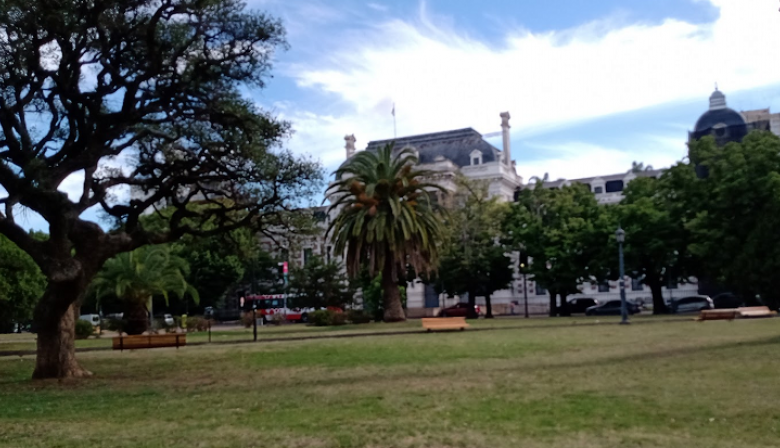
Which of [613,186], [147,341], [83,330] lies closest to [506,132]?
[613,186]

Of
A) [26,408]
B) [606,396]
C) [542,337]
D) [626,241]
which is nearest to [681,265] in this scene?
[626,241]

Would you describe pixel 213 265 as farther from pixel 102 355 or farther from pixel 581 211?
pixel 102 355

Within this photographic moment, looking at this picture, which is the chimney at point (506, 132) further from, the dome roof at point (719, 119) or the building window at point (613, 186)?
the dome roof at point (719, 119)

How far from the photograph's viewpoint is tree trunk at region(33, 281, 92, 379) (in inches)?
627

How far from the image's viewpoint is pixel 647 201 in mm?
47094

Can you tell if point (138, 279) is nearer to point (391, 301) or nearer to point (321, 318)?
point (321, 318)

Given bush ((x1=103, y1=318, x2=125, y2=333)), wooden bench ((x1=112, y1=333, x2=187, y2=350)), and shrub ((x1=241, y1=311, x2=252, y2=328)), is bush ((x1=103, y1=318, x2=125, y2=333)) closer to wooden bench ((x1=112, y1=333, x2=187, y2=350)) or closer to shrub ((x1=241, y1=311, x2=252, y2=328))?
shrub ((x1=241, y1=311, x2=252, y2=328))

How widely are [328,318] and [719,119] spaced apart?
154 feet

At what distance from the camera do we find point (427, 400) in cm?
1115

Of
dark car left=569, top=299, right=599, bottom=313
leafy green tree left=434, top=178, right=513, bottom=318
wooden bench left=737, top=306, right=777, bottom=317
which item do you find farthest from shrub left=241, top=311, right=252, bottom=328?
wooden bench left=737, top=306, right=777, bottom=317

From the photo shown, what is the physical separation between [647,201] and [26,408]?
4198cm

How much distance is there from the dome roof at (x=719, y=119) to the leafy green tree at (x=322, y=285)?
3820 cm

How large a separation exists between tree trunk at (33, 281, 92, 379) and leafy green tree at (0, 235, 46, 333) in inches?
951

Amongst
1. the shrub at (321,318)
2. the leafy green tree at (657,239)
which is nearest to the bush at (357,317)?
the shrub at (321,318)
